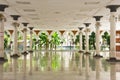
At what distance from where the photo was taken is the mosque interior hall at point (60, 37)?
12.0m

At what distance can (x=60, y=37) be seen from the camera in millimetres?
49938

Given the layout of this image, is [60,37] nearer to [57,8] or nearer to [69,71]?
[57,8]

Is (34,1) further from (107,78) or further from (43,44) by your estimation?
(43,44)

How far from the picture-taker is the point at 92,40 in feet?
157

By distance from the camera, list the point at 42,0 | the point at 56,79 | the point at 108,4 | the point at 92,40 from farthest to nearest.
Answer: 1. the point at 92,40
2. the point at 108,4
3. the point at 42,0
4. the point at 56,79

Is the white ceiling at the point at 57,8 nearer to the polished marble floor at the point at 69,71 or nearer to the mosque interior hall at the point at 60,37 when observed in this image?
the mosque interior hall at the point at 60,37

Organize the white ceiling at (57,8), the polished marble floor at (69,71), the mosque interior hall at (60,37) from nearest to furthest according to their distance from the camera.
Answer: the polished marble floor at (69,71) < the mosque interior hall at (60,37) < the white ceiling at (57,8)

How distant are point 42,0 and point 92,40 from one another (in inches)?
1314

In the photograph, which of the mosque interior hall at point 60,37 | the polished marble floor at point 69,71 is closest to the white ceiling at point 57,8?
the mosque interior hall at point 60,37

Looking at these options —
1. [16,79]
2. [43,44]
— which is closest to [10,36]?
[43,44]

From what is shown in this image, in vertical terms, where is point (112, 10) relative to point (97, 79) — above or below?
above

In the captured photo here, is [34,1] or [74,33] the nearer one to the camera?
[34,1]

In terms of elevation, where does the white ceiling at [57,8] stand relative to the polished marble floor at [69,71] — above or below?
above

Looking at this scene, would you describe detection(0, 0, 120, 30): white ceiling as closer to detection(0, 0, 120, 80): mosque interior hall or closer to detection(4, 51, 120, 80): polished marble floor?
detection(0, 0, 120, 80): mosque interior hall
